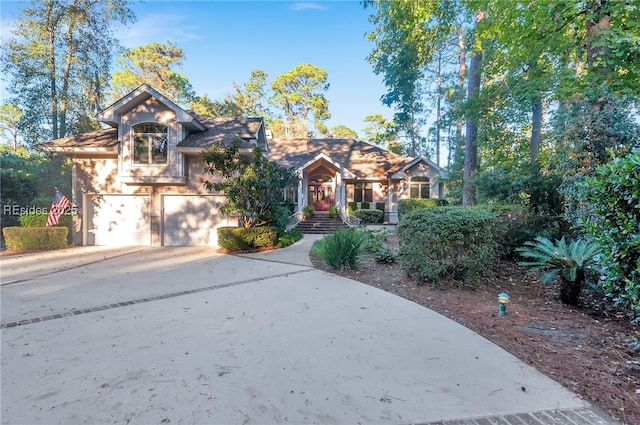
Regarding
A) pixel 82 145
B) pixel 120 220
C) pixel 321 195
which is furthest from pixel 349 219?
pixel 82 145

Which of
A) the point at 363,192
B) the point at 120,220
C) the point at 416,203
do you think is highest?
the point at 363,192

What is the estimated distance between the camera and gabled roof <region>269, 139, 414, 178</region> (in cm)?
2141

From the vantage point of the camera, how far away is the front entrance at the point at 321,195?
848 inches

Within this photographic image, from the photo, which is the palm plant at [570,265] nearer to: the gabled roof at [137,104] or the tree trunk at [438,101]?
the gabled roof at [137,104]

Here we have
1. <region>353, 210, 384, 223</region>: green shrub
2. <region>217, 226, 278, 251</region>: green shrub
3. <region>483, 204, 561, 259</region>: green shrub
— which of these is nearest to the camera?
<region>483, 204, 561, 259</region>: green shrub

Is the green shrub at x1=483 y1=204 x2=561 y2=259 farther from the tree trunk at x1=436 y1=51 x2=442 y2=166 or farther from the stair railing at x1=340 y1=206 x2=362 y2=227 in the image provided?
the tree trunk at x1=436 y1=51 x2=442 y2=166

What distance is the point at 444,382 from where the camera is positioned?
2846 millimetres

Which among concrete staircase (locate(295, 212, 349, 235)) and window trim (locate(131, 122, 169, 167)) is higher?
window trim (locate(131, 122, 169, 167))

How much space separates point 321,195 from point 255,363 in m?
18.7

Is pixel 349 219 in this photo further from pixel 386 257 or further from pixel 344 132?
pixel 344 132

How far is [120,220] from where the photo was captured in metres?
12.9

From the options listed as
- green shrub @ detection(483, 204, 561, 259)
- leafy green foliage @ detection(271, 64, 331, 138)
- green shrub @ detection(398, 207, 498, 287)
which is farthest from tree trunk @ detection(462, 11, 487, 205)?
leafy green foliage @ detection(271, 64, 331, 138)

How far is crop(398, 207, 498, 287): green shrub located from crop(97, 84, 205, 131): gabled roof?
1074 cm

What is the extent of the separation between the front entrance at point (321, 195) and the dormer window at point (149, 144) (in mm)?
10862
